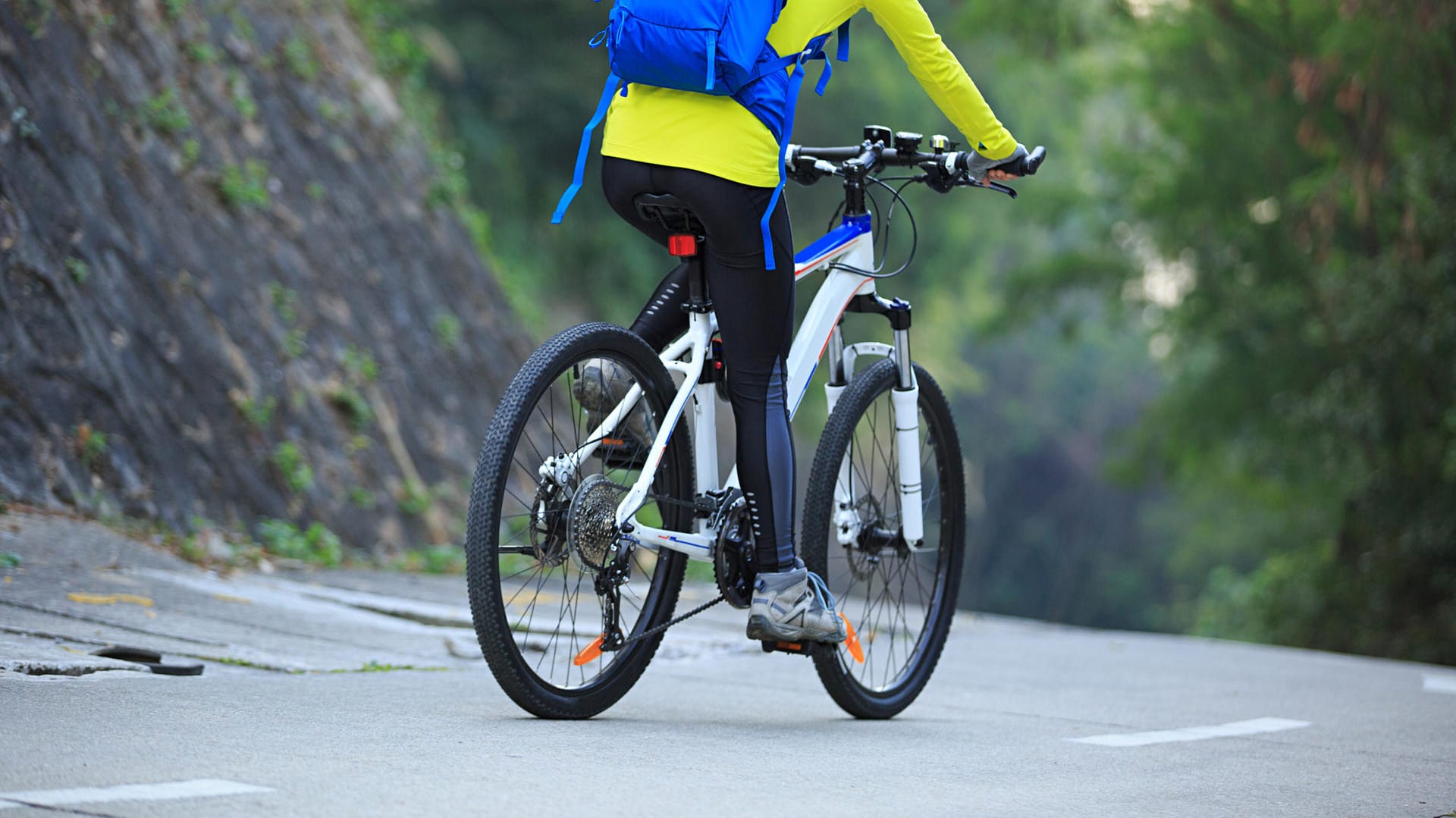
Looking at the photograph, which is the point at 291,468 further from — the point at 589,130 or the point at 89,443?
the point at 589,130

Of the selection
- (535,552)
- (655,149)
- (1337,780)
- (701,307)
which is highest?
(655,149)

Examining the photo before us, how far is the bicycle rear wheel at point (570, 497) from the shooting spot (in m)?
3.76

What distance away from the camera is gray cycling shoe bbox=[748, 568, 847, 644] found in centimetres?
417

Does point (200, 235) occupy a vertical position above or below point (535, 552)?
above

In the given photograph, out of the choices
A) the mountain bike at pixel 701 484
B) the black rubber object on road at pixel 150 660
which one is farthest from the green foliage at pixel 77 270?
the black rubber object on road at pixel 150 660

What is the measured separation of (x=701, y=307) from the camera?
14.0 feet

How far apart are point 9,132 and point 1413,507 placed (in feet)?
40.3

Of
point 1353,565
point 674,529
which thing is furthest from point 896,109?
point 674,529

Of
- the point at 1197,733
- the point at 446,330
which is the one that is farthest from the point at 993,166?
the point at 446,330

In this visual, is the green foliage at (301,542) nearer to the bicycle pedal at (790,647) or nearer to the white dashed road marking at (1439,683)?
the bicycle pedal at (790,647)

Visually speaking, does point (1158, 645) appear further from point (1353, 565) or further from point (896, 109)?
point (896, 109)

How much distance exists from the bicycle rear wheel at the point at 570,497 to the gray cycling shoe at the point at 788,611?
0.91 feet

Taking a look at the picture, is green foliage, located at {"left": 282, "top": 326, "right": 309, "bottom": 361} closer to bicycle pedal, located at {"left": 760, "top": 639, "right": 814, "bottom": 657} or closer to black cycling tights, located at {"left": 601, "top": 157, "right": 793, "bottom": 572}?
black cycling tights, located at {"left": 601, "top": 157, "right": 793, "bottom": 572}

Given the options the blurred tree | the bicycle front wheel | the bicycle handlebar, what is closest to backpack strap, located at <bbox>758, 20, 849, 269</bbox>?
the bicycle handlebar
